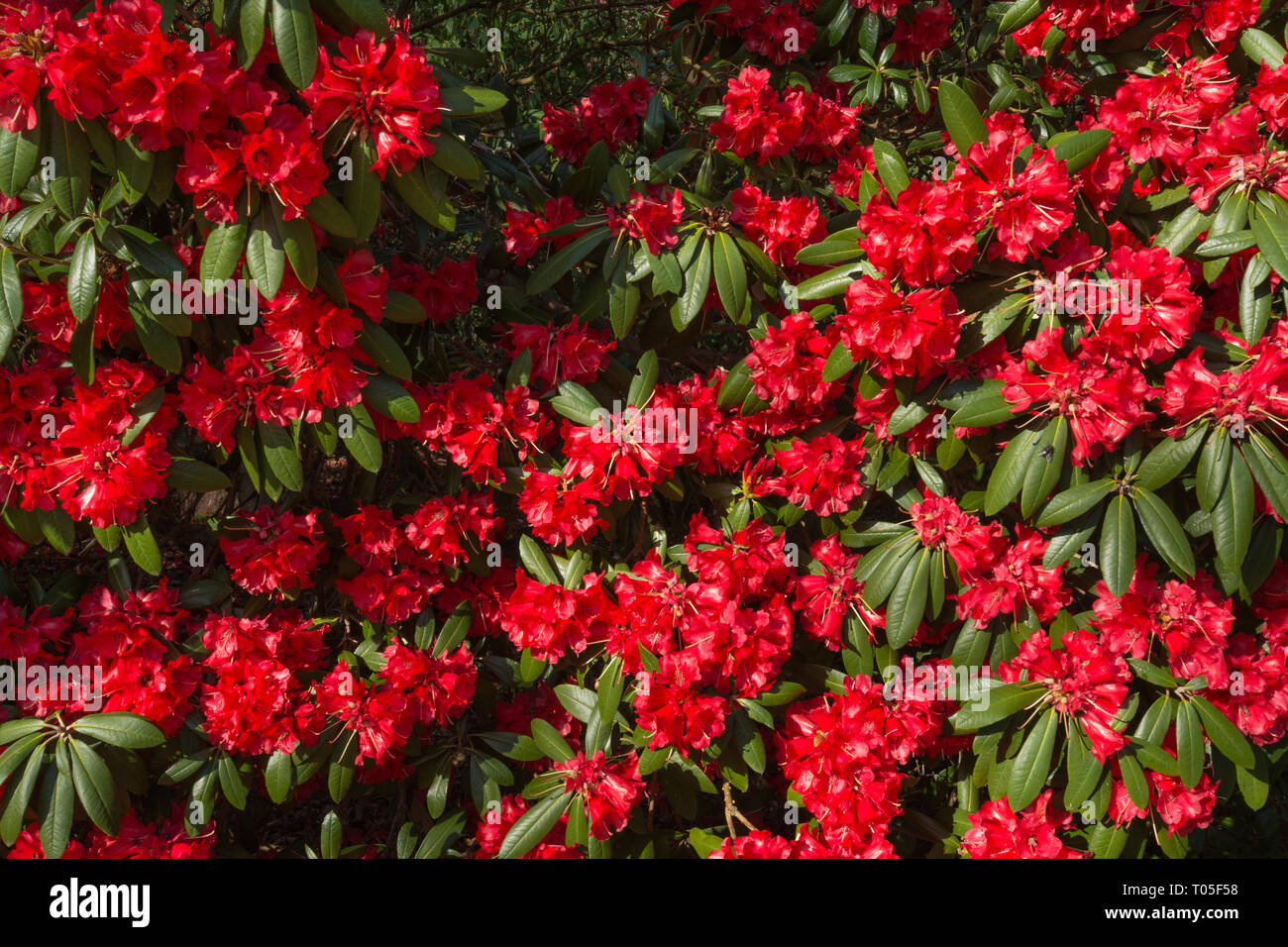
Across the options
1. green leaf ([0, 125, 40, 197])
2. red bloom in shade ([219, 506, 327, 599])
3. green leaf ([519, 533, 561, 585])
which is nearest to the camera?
green leaf ([0, 125, 40, 197])

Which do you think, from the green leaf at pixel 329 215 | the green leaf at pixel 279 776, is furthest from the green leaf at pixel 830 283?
the green leaf at pixel 279 776

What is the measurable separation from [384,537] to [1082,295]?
1.45 meters

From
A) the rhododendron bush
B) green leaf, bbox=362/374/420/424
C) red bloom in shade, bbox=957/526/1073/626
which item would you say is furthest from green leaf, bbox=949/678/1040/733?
green leaf, bbox=362/374/420/424

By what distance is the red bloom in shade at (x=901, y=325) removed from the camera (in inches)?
70.7

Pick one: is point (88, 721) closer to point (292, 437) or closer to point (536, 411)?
point (292, 437)

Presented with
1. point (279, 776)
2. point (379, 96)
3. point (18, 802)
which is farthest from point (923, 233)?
point (18, 802)

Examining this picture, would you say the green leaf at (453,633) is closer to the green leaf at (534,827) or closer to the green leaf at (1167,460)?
the green leaf at (534,827)

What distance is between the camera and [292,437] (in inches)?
75.6

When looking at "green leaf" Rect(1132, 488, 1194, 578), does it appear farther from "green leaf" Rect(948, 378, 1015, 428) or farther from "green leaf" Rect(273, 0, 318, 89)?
"green leaf" Rect(273, 0, 318, 89)

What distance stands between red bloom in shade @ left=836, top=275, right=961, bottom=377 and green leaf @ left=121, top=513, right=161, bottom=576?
1.39 meters

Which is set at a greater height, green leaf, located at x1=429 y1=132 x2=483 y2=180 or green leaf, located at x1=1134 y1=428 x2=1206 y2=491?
green leaf, located at x1=429 y1=132 x2=483 y2=180

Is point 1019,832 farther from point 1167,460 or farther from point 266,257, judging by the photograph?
point 266,257

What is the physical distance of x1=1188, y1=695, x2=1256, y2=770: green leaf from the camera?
1.82m

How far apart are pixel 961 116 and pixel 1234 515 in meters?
0.87
